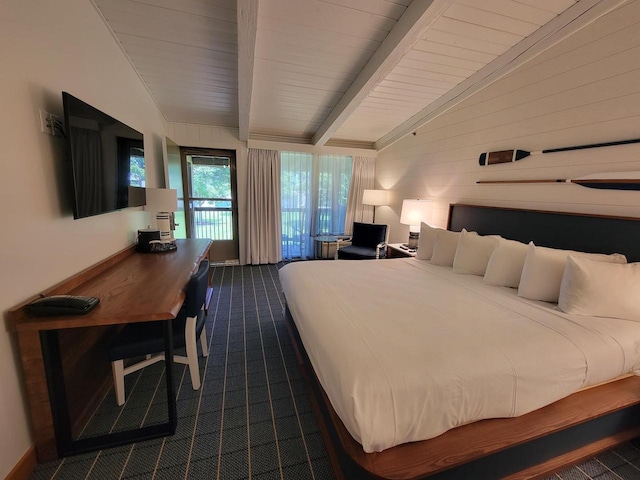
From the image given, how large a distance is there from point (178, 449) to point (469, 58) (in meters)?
3.67

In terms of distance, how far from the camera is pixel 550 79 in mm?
2172

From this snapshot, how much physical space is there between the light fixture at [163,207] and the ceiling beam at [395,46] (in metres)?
2.19

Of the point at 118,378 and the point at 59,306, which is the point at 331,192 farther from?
the point at 59,306

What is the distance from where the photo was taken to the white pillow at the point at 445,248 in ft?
8.82

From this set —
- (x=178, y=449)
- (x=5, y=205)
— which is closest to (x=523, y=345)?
(x=178, y=449)

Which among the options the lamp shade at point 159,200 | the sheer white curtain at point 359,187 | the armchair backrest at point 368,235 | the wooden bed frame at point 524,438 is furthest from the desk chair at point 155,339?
the sheer white curtain at point 359,187

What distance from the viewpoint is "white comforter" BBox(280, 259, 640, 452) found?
102cm

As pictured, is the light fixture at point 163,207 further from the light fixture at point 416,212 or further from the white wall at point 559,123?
the white wall at point 559,123

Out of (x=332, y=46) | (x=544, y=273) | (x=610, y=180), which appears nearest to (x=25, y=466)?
(x=544, y=273)

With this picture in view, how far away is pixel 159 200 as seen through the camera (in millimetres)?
2691

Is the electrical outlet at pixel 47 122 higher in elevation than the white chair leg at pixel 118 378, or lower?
A: higher

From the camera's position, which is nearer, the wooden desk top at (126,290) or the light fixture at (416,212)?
the wooden desk top at (126,290)

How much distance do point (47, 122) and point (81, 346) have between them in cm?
126

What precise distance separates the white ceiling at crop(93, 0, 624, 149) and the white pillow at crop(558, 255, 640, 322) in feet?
5.79
